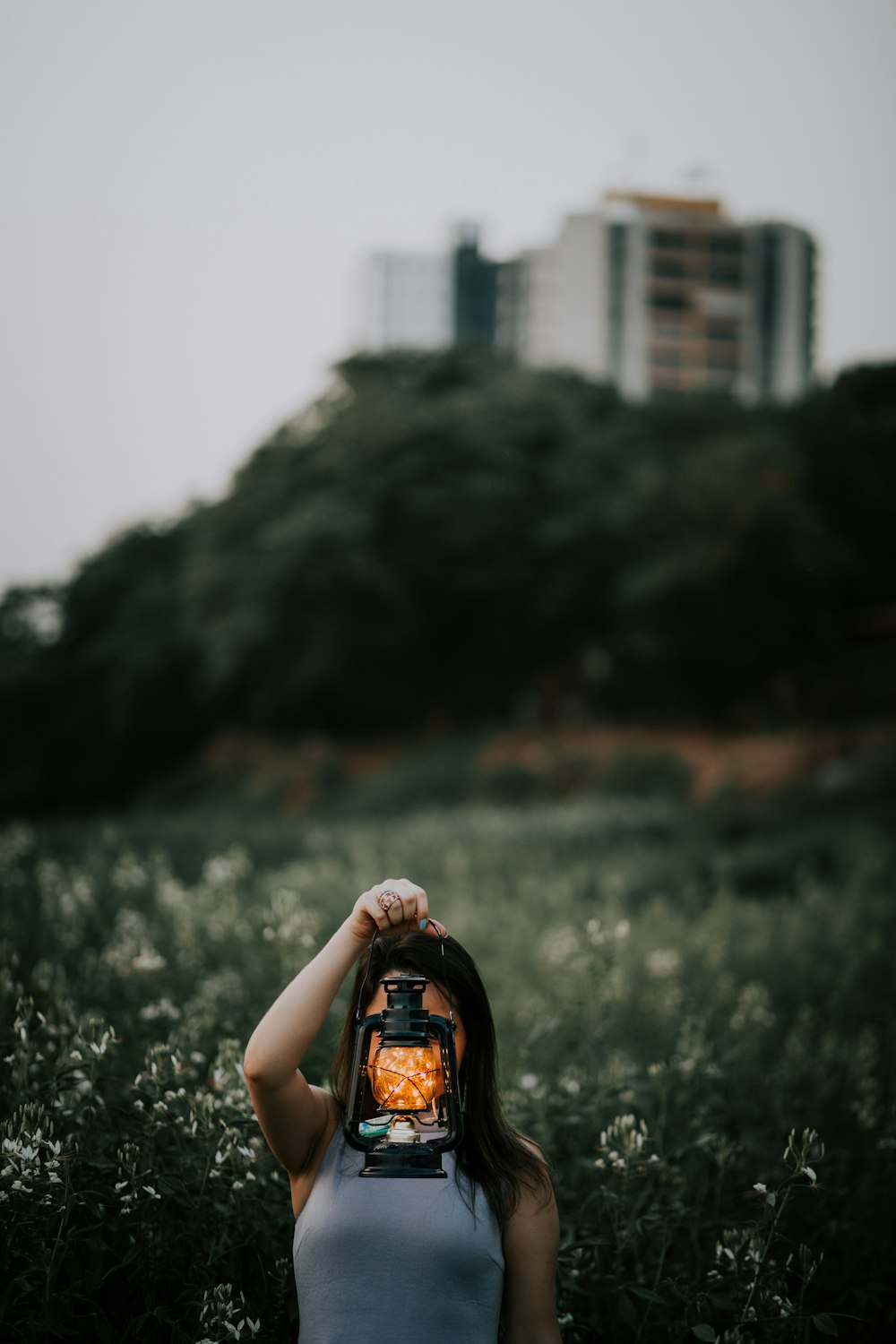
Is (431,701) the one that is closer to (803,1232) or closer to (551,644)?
(551,644)

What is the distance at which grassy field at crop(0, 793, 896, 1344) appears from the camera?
Answer: 2.05 meters

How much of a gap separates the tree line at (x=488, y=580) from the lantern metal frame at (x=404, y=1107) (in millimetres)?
16010

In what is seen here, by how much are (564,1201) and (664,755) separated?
15.1 meters

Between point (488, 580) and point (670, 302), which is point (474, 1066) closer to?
point (488, 580)

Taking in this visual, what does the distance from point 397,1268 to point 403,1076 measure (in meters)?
0.41

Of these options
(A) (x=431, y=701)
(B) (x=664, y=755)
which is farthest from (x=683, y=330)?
(B) (x=664, y=755)

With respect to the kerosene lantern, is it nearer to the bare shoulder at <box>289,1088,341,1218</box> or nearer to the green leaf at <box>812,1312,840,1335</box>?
the bare shoulder at <box>289,1088,341,1218</box>

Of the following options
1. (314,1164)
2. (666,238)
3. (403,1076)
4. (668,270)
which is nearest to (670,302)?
(668,270)

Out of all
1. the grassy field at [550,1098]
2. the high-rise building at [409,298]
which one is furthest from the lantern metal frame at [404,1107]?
the high-rise building at [409,298]

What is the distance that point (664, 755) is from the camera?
17562 mm

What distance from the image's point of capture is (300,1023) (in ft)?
5.75

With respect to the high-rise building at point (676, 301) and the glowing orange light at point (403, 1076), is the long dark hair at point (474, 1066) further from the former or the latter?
the high-rise building at point (676, 301)

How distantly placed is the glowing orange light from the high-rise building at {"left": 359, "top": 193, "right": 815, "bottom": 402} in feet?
193

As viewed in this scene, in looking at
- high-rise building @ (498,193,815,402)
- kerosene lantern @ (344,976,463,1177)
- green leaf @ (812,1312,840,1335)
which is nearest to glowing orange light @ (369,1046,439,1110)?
kerosene lantern @ (344,976,463,1177)
